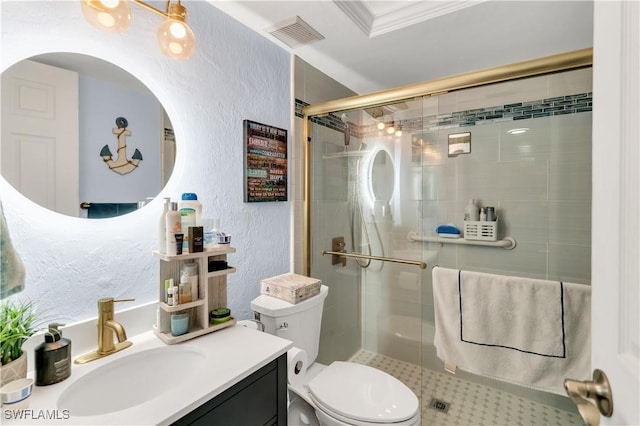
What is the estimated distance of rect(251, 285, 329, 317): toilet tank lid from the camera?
1.40m

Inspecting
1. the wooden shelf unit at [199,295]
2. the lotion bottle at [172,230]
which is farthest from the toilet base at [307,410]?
the lotion bottle at [172,230]

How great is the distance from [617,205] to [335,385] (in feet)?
4.18

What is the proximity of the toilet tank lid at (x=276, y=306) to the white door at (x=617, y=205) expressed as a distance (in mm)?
1112

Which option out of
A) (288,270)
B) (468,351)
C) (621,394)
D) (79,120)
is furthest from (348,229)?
(621,394)

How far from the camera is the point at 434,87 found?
154 centimetres

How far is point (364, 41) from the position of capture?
1762 mm

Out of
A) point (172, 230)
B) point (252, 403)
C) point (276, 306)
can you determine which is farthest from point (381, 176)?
point (252, 403)

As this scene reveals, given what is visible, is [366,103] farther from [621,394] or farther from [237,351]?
[621,394]

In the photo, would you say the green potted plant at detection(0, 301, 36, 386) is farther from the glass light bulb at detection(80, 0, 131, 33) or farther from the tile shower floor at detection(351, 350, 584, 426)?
the tile shower floor at detection(351, 350, 584, 426)

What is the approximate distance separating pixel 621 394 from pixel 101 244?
1.36 meters

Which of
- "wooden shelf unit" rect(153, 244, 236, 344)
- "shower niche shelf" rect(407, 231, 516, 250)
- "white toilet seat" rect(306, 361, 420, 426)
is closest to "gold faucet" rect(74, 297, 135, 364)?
"wooden shelf unit" rect(153, 244, 236, 344)

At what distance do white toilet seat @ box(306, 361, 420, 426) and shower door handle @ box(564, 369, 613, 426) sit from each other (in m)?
0.84

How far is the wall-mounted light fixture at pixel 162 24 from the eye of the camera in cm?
89

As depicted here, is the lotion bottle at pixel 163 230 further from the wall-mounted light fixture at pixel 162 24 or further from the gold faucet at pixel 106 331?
the wall-mounted light fixture at pixel 162 24
